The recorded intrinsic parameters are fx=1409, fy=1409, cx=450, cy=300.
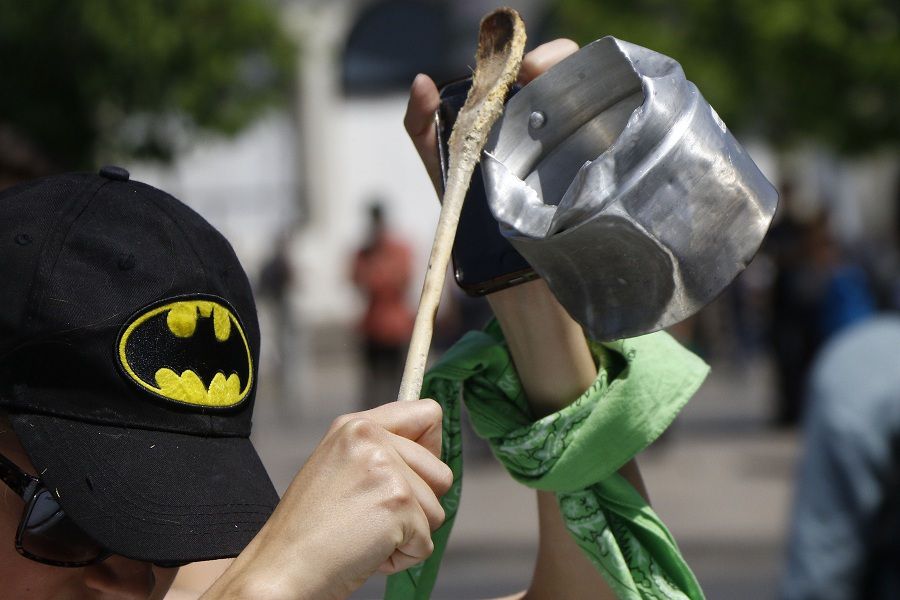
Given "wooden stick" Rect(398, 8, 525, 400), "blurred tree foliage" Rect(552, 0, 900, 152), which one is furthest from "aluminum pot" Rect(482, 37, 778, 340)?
"blurred tree foliage" Rect(552, 0, 900, 152)

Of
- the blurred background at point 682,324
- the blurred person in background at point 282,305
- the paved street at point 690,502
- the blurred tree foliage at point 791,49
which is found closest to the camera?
the paved street at point 690,502

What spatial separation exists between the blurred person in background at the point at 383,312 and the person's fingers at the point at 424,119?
26.1 feet

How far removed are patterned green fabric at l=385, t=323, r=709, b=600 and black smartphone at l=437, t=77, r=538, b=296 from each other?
109mm

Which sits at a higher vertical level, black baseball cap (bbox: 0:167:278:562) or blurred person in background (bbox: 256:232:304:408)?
black baseball cap (bbox: 0:167:278:562)

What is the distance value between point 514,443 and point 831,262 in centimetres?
872

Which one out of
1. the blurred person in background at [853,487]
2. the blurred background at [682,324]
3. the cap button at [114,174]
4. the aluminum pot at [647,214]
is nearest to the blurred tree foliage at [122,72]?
the blurred background at [682,324]

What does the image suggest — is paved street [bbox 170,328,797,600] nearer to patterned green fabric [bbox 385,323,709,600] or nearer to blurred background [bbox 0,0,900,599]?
blurred background [bbox 0,0,900,599]

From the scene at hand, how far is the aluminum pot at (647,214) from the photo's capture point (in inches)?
48.5

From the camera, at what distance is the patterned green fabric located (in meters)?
1.44

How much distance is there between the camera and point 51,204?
1.43 meters

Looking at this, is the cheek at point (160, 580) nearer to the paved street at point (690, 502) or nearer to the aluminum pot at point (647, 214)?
the aluminum pot at point (647, 214)

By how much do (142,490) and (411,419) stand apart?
307 millimetres

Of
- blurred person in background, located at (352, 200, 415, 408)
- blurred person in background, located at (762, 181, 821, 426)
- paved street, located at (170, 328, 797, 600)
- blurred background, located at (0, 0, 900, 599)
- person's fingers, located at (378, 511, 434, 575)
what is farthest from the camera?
blurred person in background, located at (762, 181, 821, 426)

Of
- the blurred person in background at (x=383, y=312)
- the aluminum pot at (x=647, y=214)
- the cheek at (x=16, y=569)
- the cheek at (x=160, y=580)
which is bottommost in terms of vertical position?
the blurred person in background at (x=383, y=312)
